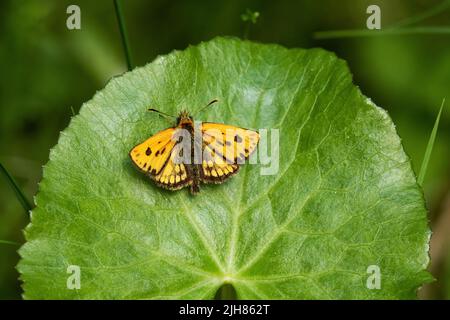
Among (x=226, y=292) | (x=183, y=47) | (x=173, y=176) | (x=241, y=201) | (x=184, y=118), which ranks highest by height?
(x=183, y=47)

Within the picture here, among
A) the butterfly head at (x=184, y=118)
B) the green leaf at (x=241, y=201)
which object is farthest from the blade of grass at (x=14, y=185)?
the butterfly head at (x=184, y=118)

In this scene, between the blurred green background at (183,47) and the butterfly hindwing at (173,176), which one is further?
the blurred green background at (183,47)

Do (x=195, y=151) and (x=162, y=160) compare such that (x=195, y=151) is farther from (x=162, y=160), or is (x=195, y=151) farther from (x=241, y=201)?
(x=241, y=201)

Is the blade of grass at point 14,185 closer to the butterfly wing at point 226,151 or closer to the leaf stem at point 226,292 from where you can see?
the butterfly wing at point 226,151

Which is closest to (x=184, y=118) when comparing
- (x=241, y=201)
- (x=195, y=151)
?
(x=195, y=151)

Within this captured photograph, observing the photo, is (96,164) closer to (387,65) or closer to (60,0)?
(60,0)

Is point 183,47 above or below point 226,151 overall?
above
